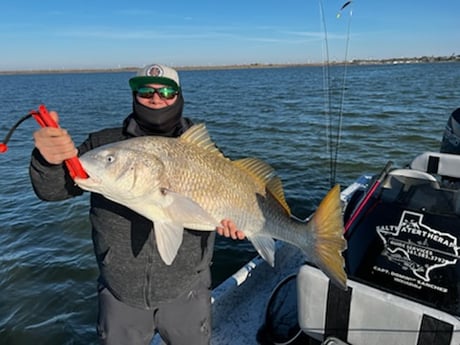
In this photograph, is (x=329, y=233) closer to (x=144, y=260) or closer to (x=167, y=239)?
(x=167, y=239)

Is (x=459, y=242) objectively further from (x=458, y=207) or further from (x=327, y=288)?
(x=327, y=288)

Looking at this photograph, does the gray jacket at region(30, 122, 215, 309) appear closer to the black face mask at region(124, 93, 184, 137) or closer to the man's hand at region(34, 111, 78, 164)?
the black face mask at region(124, 93, 184, 137)

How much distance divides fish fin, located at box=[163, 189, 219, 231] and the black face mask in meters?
0.59

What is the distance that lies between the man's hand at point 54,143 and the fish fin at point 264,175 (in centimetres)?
107

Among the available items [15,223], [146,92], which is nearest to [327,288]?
[146,92]

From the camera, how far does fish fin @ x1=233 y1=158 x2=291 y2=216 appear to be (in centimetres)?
262

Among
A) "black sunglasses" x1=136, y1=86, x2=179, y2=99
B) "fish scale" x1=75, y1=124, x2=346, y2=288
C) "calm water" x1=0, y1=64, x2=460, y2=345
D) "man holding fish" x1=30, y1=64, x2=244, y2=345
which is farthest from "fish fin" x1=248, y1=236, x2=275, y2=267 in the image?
"calm water" x1=0, y1=64, x2=460, y2=345

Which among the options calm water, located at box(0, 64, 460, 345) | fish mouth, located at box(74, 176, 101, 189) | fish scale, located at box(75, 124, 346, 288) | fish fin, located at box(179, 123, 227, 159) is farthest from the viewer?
calm water, located at box(0, 64, 460, 345)

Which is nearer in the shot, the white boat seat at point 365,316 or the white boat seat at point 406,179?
the white boat seat at point 365,316

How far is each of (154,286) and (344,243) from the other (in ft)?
4.27

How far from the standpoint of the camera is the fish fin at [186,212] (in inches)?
90.0

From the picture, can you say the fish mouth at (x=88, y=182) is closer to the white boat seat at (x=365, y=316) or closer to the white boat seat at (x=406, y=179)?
the white boat seat at (x=365, y=316)

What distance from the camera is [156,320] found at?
2684 mm

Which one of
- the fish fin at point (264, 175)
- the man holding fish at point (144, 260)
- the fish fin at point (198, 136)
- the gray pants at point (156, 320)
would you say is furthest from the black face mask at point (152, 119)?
the gray pants at point (156, 320)
